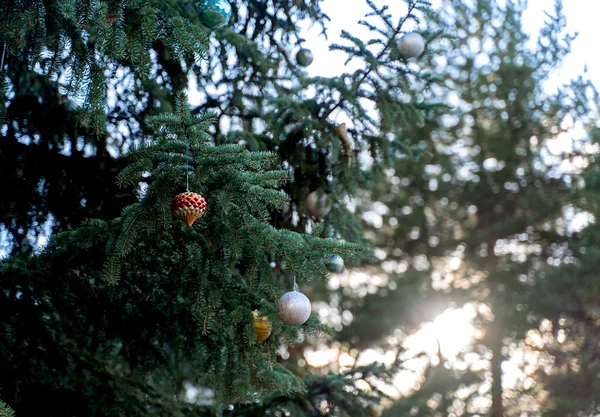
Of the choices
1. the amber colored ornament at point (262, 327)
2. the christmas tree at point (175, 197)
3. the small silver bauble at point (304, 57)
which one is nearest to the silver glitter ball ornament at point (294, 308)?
the christmas tree at point (175, 197)

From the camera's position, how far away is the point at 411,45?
3.25m

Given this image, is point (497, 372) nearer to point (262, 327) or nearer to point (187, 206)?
point (262, 327)

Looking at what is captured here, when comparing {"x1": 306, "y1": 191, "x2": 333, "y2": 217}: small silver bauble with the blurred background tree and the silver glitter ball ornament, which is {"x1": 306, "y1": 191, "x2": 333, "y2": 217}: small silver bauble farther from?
the silver glitter ball ornament

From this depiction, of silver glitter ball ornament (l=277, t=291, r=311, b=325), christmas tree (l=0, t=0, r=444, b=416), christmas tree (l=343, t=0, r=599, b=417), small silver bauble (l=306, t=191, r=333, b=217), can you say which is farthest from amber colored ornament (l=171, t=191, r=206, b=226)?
christmas tree (l=343, t=0, r=599, b=417)

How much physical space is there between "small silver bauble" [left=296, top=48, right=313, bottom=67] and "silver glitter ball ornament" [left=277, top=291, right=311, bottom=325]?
2.09 metres

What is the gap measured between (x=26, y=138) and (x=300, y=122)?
1.49m

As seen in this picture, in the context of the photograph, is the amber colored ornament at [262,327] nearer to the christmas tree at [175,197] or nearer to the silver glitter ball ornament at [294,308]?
the christmas tree at [175,197]

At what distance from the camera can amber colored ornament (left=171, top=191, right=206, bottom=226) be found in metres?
1.95

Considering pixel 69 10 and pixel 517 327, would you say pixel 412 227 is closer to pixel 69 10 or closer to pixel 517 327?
pixel 517 327

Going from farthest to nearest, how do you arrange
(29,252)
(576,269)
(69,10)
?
(576,269), (29,252), (69,10)

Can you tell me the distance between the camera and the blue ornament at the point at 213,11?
2.99m

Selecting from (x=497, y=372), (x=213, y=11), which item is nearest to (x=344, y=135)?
(x=213, y=11)

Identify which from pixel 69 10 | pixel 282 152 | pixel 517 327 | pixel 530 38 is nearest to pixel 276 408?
pixel 282 152

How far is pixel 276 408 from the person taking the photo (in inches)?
149
